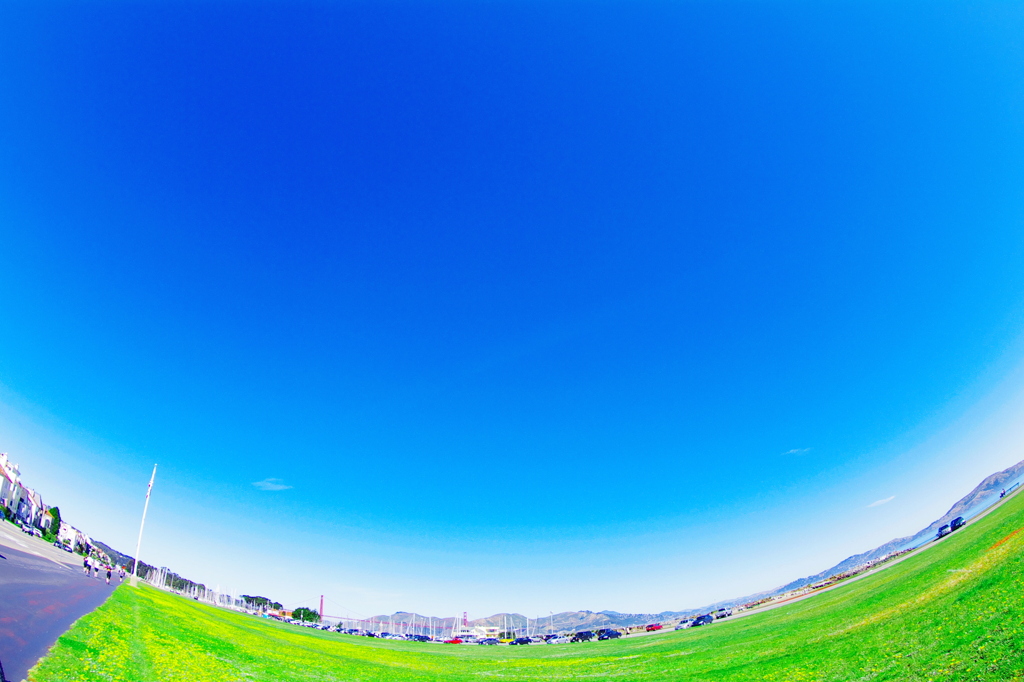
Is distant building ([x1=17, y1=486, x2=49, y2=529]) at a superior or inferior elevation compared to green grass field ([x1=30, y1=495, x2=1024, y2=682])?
superior

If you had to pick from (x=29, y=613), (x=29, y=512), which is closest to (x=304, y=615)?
(x=29, y=512)

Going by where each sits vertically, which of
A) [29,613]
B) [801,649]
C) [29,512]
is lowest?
[801,649]

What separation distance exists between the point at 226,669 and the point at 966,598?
39.8 metres

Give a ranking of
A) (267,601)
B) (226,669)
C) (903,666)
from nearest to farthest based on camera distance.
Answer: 1. (903,666)
2. (226,669)
3. (267,601)

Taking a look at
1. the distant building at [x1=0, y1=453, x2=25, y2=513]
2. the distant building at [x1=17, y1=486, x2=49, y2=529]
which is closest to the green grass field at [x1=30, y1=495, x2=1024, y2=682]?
the distant building at [x1=0, y1=453, x2=25, y2=513]

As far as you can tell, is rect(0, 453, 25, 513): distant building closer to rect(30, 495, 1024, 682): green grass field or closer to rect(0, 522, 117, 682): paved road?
rect(0, 522, 117, 682): paved road

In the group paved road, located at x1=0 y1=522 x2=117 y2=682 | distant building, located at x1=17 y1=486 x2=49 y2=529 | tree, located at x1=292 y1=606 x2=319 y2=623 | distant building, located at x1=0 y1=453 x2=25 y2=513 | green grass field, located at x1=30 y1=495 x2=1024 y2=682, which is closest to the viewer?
paved road, located at x1=0 y1=522 x2=117 y2=682

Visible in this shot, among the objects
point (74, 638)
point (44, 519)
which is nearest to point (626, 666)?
point (74, 638)

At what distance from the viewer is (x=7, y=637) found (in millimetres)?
15953

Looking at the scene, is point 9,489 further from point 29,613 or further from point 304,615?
point 29,613

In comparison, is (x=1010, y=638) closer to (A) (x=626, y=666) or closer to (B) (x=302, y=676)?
(A) (x=626, y=666)

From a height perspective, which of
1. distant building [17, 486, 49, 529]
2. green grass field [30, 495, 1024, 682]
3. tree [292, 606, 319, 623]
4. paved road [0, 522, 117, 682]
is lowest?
tree [292, 606, 319, 623]

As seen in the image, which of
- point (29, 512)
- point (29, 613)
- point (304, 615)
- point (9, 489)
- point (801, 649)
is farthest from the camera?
point (304, 615)

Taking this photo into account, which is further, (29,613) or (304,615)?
(304,615)
